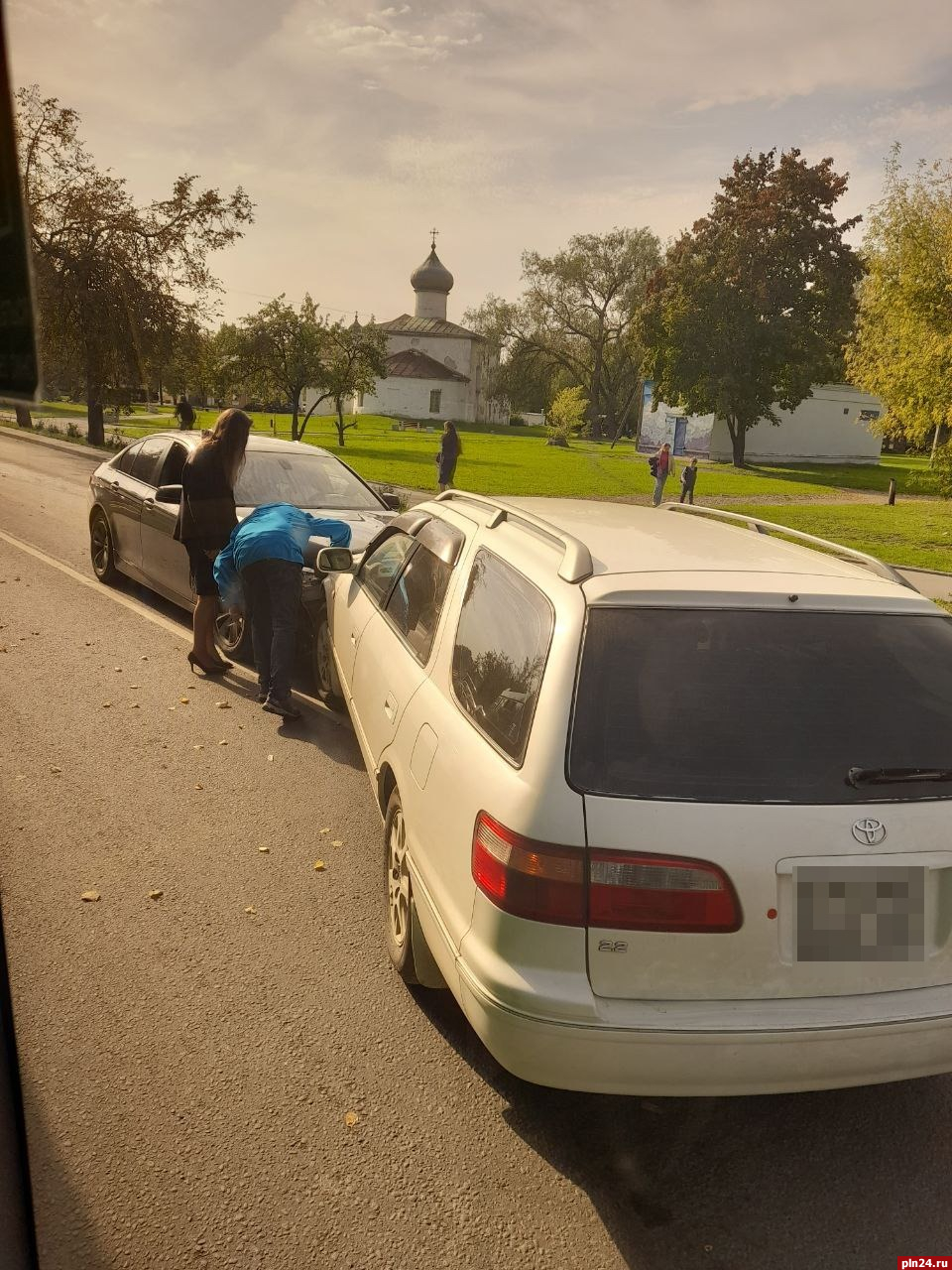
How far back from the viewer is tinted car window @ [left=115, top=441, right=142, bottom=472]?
9352mm

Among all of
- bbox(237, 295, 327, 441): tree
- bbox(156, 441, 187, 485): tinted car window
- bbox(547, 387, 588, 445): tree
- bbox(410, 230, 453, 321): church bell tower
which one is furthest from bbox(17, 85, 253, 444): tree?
bbox(410, 230, 453, 321): church bell tower

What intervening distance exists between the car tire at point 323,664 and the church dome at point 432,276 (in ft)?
298

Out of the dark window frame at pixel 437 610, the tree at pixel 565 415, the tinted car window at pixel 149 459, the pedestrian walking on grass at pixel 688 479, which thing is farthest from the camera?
the tree at pixel 565 415

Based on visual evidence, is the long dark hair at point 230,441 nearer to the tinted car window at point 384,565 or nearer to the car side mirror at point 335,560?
the car side mirror at point 335,560

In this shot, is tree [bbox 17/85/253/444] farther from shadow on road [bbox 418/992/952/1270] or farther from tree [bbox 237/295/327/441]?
shadow on road [bbox 418/992/952/1270]

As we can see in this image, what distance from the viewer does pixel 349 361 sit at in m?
38.2

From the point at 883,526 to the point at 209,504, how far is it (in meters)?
21.1

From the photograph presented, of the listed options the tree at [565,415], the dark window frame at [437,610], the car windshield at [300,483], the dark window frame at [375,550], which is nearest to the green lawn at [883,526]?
the car windshield at [300,483]

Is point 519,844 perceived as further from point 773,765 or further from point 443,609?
point 443,609

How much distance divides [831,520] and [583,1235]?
81.0 ft

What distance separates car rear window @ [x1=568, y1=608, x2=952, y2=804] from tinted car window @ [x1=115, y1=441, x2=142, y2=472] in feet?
25.5

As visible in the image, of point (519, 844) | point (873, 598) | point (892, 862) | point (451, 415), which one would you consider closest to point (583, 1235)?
point (519, 844)

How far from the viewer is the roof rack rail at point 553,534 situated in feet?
9.35

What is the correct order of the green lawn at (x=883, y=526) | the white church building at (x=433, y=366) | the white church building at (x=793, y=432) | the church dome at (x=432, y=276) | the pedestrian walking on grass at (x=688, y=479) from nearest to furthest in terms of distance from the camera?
the green lawn at (x=883, y=526), the pedestrian walking on grass at (x=688, y=479), the white church building at (x=793, y=432), the white church building at (x=433, y=366), the church dome at (x=432, y=276)
